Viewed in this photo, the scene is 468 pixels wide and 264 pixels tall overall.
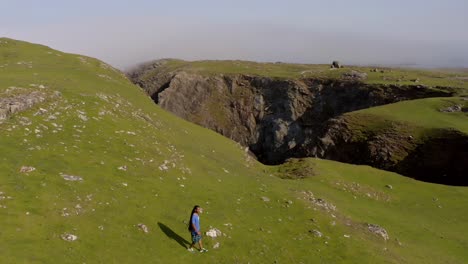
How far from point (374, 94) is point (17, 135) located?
106579mm

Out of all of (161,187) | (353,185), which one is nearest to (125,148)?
(161,187)

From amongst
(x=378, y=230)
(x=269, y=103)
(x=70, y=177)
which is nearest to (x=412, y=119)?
(x=378, y=230)

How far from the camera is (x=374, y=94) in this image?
394ft

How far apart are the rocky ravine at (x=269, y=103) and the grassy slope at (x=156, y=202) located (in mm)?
67640

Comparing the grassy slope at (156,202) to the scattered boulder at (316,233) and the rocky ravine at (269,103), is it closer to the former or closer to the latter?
the scattered boulder at (316,233)

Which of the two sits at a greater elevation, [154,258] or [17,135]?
[17,135]

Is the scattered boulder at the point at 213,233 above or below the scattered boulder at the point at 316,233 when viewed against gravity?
above

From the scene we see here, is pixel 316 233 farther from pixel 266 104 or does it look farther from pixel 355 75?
pixel 266 104

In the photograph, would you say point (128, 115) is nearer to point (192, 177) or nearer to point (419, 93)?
point (192, 177)

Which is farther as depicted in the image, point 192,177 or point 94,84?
point 94,84

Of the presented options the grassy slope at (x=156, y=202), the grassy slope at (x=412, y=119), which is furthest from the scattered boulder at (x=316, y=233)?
the grassy slope at (x=412, y=119)

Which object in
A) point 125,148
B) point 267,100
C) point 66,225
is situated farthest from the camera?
point 267,100

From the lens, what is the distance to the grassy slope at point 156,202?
964 inches

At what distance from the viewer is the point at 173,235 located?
90.6 ft
